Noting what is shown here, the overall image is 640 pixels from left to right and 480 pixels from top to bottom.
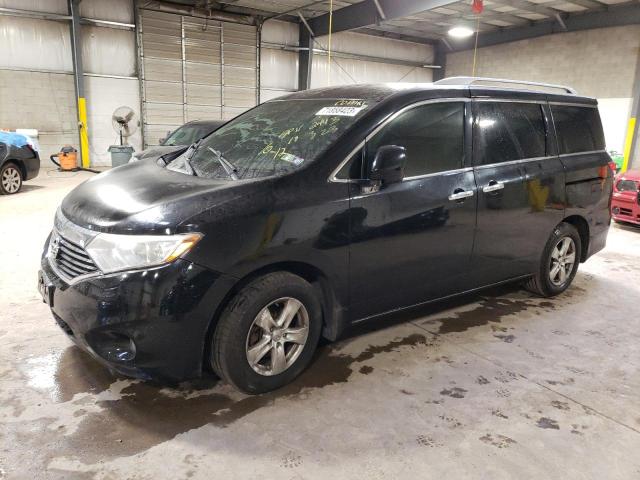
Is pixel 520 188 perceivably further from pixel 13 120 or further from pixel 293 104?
pixel 13 120

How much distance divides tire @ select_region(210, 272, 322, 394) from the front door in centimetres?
34

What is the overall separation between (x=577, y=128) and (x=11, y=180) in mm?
8556

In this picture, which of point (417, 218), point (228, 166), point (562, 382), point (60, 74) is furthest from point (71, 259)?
point (60, 74)

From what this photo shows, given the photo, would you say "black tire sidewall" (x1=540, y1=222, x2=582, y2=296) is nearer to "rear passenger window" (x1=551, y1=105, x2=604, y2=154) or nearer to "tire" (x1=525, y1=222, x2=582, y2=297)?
"tire" (x1=525, y1=222, x2=582, y2=297)

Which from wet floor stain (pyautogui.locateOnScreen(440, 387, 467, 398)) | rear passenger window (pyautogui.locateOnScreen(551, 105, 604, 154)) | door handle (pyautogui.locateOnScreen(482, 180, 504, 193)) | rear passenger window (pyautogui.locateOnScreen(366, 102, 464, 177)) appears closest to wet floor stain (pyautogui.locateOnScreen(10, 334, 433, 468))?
wet floor stain (pyautogui.locateOnScreen(440, 387, 467, 398))

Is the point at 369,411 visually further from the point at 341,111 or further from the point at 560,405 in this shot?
the point at 341,111

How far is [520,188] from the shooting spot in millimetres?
3486

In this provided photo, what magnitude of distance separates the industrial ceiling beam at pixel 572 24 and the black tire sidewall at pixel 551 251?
1140 cm

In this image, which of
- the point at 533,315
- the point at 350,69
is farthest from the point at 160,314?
the point at 350,69

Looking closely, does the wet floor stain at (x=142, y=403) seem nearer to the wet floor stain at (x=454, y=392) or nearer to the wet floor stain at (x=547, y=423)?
the wet floor stain at (x=454, y=392)

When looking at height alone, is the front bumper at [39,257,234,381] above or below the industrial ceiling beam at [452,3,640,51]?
below

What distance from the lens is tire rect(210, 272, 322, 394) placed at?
2363 mm

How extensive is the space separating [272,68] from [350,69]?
9.63ft

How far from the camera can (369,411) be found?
2.47 meters
